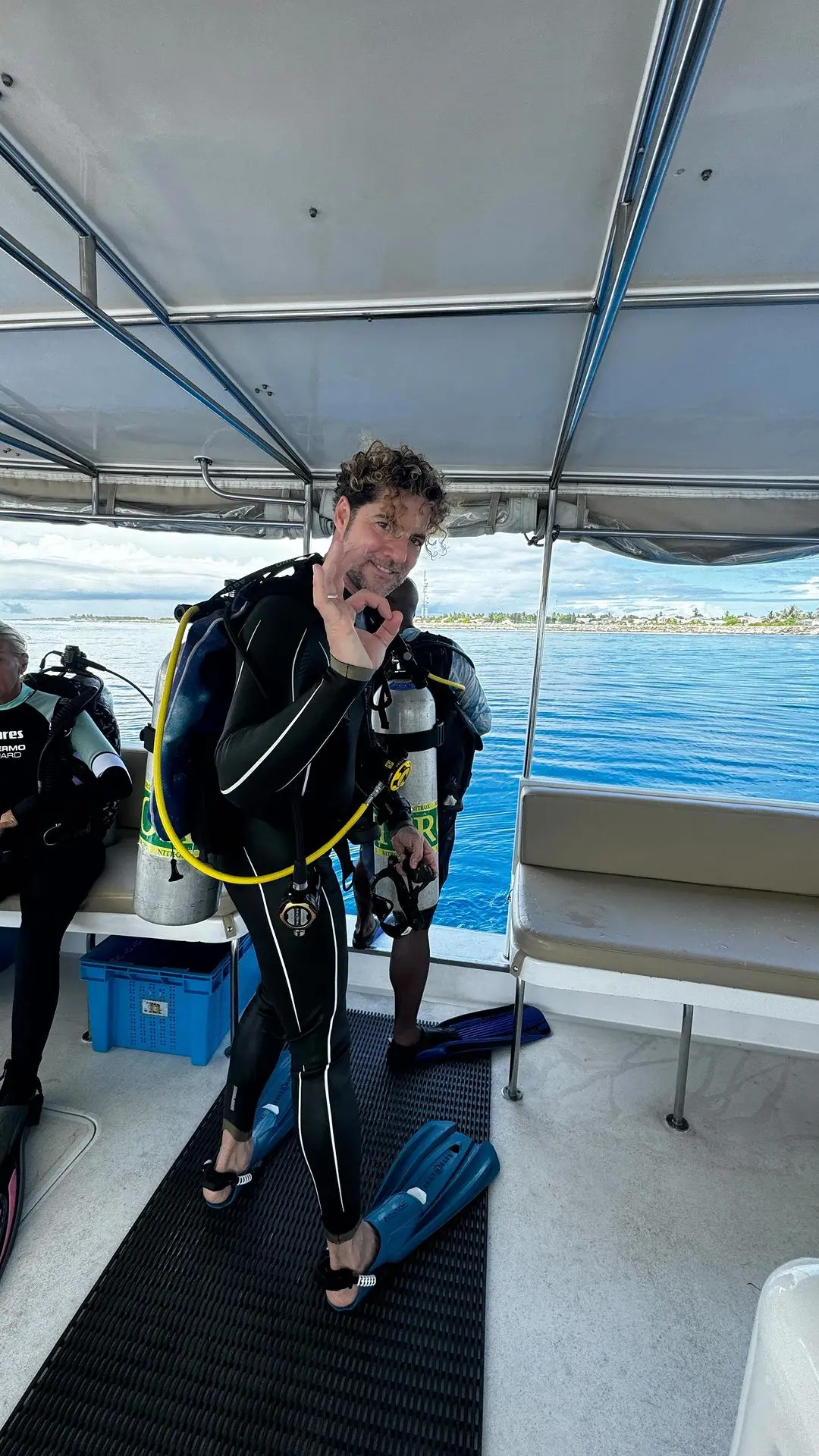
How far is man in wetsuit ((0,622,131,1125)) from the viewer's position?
2.19 meters

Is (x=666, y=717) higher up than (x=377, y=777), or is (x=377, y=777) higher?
(x=377, y=777)

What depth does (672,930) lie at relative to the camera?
82.1 inches

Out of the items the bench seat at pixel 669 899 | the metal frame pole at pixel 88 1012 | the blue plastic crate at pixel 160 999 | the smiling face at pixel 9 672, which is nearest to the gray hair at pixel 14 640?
the smiling face at pixel 9 672

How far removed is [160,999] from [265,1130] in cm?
71

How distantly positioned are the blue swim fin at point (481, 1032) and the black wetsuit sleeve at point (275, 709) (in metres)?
1.71

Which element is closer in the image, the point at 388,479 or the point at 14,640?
the point at 388,479

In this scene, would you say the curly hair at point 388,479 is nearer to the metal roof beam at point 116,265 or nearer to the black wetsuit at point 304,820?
the black wetsuit at point 304,820

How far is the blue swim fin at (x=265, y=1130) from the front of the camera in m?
1.88

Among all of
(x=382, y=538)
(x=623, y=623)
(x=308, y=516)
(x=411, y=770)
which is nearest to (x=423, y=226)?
(x=382, y=538)

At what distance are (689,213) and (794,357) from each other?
761mm

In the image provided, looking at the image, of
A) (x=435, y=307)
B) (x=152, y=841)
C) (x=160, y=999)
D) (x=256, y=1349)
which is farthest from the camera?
(x=160, y=999)

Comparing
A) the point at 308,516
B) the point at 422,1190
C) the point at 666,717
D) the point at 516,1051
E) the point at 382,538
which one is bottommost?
the point at 422,1190

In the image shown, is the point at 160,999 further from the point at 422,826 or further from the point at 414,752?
the point at 414,752

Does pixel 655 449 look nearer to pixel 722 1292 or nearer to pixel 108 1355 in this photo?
pixel 722 1292
